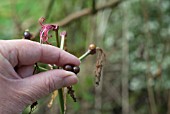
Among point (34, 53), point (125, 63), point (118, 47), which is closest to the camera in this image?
point (34, 53)

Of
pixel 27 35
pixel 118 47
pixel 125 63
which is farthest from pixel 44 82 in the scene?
pixel 118 47

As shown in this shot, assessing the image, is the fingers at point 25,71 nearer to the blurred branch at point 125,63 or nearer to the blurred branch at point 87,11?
the blurred branch at point 87,11

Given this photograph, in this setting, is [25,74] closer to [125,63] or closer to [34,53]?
[34,53]

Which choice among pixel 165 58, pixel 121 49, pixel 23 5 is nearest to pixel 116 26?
pixel 121 49

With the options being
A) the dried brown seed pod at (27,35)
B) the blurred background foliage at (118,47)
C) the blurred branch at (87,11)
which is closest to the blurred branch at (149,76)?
the blurred background foliage at (118,47)

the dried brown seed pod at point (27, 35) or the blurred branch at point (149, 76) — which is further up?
the dried brown seed pod at point (27, 35)

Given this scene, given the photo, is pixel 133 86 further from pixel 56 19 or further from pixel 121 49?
pixel 56 19
